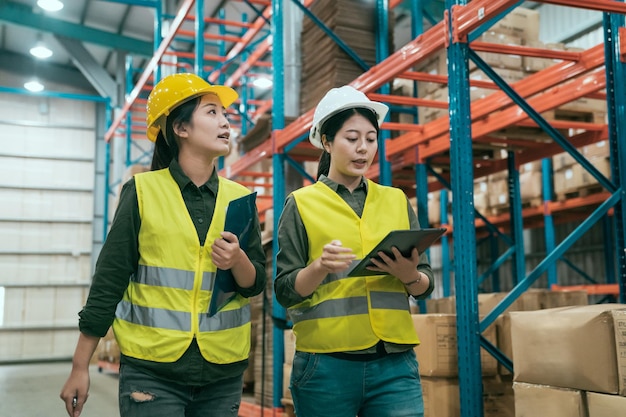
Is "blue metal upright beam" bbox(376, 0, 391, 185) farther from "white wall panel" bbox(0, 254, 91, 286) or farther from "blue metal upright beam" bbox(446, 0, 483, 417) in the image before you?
"white wall panel" bbox(0, 254, 91, 286)

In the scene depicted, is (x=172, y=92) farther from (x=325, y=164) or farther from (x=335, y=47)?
(x=335, y=47)

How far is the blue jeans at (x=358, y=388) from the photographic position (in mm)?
2064

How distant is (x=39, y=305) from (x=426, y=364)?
17.4 metres

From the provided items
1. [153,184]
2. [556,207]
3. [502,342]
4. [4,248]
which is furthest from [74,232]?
[153,184]

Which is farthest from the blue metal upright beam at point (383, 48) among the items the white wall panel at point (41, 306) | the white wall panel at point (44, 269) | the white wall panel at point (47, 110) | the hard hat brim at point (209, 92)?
the white wall panel at point (47, 110)

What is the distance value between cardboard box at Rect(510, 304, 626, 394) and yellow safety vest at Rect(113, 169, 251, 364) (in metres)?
1.87

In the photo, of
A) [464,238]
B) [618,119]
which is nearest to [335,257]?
[464,238]

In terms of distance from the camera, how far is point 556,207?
9.59 metres

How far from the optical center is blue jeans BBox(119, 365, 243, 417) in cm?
193

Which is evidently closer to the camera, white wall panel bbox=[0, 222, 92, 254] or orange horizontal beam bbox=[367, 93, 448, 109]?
orange horizontal beam bbox=[367, 93, 448, 109]

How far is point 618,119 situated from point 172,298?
363cm

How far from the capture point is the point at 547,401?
3.47 meters

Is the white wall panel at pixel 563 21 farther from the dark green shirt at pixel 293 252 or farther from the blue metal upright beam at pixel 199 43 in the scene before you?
the dark green shirt at pixel 293 252

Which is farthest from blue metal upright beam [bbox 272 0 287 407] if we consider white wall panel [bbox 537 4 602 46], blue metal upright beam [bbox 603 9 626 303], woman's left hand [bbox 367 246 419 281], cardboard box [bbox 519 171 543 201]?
white wall panel [bbox 537 4 602 46]
